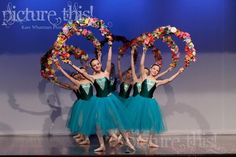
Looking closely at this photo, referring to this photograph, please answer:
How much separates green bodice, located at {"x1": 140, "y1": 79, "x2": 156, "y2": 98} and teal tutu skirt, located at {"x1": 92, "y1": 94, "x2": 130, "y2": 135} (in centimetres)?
43

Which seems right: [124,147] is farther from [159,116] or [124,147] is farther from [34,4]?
[34,4]

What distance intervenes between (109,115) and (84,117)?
0.39m

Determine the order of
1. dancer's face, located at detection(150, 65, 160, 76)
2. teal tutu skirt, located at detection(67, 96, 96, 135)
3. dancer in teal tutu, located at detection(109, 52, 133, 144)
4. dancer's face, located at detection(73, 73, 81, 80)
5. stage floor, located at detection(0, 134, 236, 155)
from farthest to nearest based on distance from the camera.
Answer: dancer's face, located at detection(73, 73, 81, 80), dancer in teal tutu, located at detection(109, 52, 133, 144), dancer's face, located at detection(150, 65, 160, 76), teal tutu skirt, located at detection(67, 96, 96, 135), stage floor, located at detection(0, 134, 236, 155)

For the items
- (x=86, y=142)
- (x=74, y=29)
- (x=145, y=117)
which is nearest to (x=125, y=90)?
(x=86, y=142)

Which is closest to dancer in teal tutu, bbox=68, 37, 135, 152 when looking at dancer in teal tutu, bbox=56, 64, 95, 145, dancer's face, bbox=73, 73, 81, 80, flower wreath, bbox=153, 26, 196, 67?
dancer in teal tutu, bbox=56, 64, 95, 145

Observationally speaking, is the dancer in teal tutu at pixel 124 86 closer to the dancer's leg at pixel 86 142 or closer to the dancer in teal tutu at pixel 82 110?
the dancer's leg at pixel 86 142

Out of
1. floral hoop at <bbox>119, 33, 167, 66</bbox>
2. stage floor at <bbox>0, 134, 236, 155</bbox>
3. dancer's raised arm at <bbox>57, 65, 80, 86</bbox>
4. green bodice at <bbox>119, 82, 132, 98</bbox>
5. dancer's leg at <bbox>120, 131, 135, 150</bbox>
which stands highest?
floral hoop at <bbox>119, 33, 167, 66</bbox>

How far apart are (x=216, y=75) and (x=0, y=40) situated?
11.8 ft

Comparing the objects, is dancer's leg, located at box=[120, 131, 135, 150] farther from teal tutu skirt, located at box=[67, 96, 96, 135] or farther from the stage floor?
teal tutu skirt, located at box=[67, 96, 96, 135]

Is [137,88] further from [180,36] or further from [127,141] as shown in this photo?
[180,36]

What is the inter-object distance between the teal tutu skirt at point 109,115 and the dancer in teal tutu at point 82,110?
0.13m

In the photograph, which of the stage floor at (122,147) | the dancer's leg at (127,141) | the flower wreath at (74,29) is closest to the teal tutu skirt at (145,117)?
the dancer's leg at (127,141)

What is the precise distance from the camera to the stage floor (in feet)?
20.4

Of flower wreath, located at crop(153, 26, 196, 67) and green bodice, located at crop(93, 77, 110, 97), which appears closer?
green bodice, located at crop(93, 77, 110, 97)
